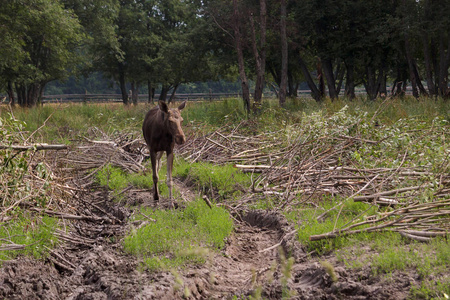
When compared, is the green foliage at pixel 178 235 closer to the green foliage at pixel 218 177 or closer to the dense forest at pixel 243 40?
the green foliage at pixel 218 177

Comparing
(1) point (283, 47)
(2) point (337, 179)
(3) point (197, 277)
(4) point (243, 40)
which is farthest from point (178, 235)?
(4) point (243, 40)

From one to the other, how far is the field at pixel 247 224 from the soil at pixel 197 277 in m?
0.02

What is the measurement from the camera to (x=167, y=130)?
26.9 ft

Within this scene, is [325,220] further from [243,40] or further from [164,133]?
[243,40]

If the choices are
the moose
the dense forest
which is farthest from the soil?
the dense forest

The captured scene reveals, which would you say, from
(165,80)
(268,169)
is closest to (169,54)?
(165,80)

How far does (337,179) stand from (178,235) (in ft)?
10.3

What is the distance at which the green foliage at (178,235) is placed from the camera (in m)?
5.38

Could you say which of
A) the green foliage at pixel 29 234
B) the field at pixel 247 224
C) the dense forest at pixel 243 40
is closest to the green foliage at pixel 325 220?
the field at pixel 247 224

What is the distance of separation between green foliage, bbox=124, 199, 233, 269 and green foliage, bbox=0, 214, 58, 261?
3.45 ft

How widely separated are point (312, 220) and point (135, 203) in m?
3.63

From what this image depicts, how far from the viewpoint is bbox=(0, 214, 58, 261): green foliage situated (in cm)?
549

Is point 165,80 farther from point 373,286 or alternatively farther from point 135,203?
point 373,286

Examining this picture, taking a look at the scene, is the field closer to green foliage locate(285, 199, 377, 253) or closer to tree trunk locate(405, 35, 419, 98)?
green foliage locate(285, 199, 377, 253)
